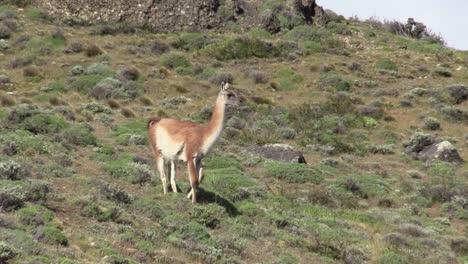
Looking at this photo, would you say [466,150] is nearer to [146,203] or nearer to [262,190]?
[262,190]

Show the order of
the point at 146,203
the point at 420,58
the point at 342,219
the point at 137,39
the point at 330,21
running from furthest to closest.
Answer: the point at 330,21 < the point at 420,58 < the point at 137,39 < the point at 342,219 < the point at 146,203

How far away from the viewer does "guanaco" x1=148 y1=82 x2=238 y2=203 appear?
14.8 m

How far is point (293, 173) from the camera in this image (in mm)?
23203

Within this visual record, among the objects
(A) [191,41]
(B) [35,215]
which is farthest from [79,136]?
(A) [191,41]

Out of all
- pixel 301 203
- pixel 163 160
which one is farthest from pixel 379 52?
pixel 163 160

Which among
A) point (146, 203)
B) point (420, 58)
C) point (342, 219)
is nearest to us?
point (146, 203)

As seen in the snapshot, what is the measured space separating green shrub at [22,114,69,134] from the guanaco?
24.7 feet

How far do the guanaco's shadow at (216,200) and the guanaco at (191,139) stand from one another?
0.56 metres

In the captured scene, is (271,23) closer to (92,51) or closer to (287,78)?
(287,78)

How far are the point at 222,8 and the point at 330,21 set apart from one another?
343 inches

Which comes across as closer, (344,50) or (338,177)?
(338,177)

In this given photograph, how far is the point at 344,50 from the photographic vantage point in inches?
1773

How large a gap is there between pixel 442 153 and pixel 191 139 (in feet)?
54.2

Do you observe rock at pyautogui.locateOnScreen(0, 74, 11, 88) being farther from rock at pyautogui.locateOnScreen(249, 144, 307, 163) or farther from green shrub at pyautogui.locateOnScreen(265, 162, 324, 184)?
green shrub at pyautogui.locateOnScreen(265, 162, 324, 184)
